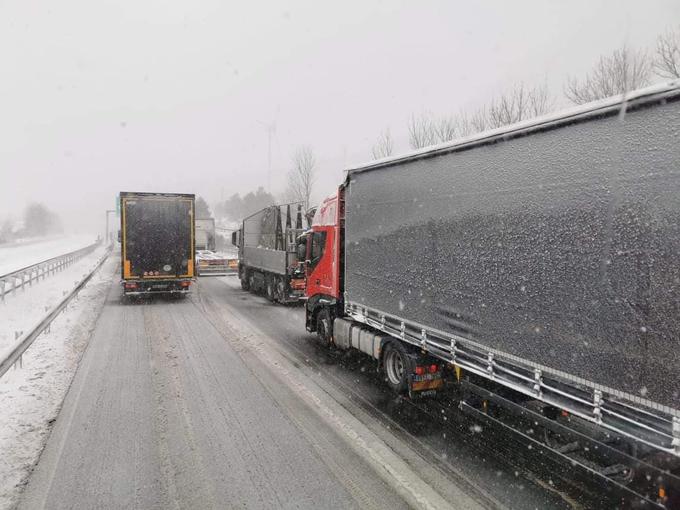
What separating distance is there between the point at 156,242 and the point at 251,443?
1248cm

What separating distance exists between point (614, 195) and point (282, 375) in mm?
5744

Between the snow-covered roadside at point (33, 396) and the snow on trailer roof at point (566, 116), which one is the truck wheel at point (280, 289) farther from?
the snow on trailer roof at point (566, 116)

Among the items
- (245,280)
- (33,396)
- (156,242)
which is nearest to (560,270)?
(33,396)

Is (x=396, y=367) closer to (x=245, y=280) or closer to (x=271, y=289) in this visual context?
(x=271, y=289)

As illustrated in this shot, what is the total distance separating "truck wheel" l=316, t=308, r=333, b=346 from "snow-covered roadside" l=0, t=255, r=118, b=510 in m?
4.45

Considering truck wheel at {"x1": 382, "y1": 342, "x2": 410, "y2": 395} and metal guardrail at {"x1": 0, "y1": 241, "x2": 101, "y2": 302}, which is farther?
metal guardrail at {"x1": 0, "y1": 241, "x2": 101, "y2": 302}

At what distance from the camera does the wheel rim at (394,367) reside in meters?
6.99

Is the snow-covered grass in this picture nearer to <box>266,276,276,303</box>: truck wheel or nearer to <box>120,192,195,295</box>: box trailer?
<box>120,192,195,295</box>: box trailer

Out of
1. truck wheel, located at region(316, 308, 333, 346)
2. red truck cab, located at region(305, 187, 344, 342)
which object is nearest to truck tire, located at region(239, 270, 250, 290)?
red truck cab, located at region(305, 187, 344, 342)

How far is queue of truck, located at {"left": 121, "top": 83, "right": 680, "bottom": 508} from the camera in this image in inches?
127

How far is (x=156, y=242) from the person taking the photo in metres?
16.3

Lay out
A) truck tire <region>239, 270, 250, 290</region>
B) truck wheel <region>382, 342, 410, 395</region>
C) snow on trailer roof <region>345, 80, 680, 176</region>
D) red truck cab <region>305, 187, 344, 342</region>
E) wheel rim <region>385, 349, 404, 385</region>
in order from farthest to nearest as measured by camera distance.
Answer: truck tire <region>239, 270, 250, 290</region>, red truck cab <region>305, 187, 344, 342</region>, wheel rim <region>385, 349, 404, 385</region>, truck wheel <region>382, 342, 410, 395</region>, snow on trailer roof <region>345, 80, 680, 176</region>

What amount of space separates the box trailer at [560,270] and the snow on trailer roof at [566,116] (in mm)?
A: 11

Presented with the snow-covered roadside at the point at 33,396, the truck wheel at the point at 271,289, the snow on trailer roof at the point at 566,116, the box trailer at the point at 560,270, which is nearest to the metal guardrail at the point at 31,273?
the snow-covered roadside at the point at 33,396
